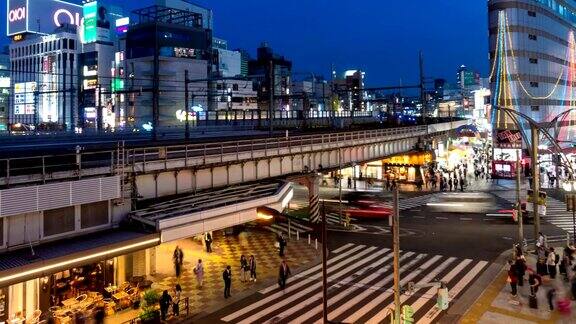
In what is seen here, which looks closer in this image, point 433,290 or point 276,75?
point 433,290

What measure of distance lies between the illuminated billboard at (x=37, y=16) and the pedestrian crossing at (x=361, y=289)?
143 m

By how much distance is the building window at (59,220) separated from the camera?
678 inches

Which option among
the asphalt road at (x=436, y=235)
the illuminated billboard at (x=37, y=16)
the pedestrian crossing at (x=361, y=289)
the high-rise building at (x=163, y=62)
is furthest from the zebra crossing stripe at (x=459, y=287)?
the illuminated billboard at (x=37, y=16)

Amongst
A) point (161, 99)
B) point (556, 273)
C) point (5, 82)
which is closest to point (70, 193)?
point (556, 273)

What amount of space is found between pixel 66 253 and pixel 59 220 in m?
2.21

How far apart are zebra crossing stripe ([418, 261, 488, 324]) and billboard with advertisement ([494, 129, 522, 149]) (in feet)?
126

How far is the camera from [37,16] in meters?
138

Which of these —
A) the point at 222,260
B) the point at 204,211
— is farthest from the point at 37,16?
the point at 204,211

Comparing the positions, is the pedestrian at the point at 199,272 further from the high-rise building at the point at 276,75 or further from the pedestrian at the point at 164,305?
the high-rise building at the point at 276,75

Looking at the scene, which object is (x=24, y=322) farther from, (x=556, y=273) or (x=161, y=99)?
(x=161, y=99)

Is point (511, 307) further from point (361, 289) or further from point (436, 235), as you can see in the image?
point (436, 235)

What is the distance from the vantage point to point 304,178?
117 feet

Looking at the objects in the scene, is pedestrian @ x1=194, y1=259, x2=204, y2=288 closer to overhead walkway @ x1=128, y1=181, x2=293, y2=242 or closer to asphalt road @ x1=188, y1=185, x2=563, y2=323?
overhead walkway @ x1=128, y1=181, x2=293, y2=242

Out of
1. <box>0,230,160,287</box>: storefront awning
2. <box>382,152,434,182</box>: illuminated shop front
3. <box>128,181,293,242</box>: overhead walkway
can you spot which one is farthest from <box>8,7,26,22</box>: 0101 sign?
<box>0,230,160,287</box>: storefront awning
